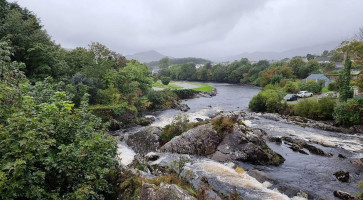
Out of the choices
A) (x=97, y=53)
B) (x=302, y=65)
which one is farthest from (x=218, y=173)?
(x=302, y=65)

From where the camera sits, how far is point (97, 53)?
147 feet

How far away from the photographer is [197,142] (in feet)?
68.5

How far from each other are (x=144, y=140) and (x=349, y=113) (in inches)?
1147

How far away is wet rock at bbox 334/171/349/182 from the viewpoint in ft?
51.6

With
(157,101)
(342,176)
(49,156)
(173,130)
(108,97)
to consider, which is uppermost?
(49,156)

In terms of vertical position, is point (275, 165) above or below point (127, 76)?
below

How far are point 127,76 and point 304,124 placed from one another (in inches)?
1237

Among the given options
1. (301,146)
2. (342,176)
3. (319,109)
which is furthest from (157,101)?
(342,176)

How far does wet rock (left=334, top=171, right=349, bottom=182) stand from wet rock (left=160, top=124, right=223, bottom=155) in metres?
9.35

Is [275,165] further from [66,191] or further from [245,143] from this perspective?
[66,191]

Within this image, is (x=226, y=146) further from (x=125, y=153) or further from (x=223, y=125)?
(x=125, y=153)

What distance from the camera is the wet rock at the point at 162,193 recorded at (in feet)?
26.7

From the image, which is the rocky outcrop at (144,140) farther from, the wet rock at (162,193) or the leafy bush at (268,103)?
the leafy bush at (268,103)

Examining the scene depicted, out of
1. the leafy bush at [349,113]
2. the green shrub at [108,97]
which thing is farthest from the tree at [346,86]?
the green shrub at [108,97]
